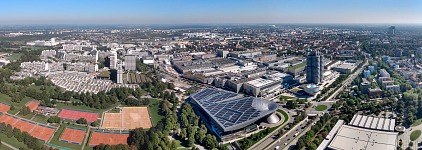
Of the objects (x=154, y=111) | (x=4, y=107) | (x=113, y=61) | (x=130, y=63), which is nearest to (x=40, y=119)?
(x=4, y=107)

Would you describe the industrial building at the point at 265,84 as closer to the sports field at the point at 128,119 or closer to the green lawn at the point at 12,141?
the sports field at the point at 128,119

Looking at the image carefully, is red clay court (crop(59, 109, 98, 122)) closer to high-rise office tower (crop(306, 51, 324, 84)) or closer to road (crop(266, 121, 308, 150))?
road (crop(266, 121, 308, 150))

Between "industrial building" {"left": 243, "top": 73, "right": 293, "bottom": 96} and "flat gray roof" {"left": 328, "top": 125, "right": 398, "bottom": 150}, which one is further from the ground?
"industrial building" {"left": 243, "top": 73, "right": 293, "bottom": 96}

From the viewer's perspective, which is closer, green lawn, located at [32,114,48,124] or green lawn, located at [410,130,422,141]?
green lawn, located at [410,130,422,141]

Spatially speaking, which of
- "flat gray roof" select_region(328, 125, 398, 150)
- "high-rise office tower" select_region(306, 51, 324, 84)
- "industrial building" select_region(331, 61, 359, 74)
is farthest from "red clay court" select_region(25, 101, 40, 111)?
"industrial building" select_region(331, 61, 359, 74)

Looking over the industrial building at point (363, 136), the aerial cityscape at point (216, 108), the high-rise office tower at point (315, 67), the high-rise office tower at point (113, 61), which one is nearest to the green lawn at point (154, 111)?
the aerial cityscape at point (216, 108)

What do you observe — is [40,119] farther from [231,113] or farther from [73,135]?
[231,113]
